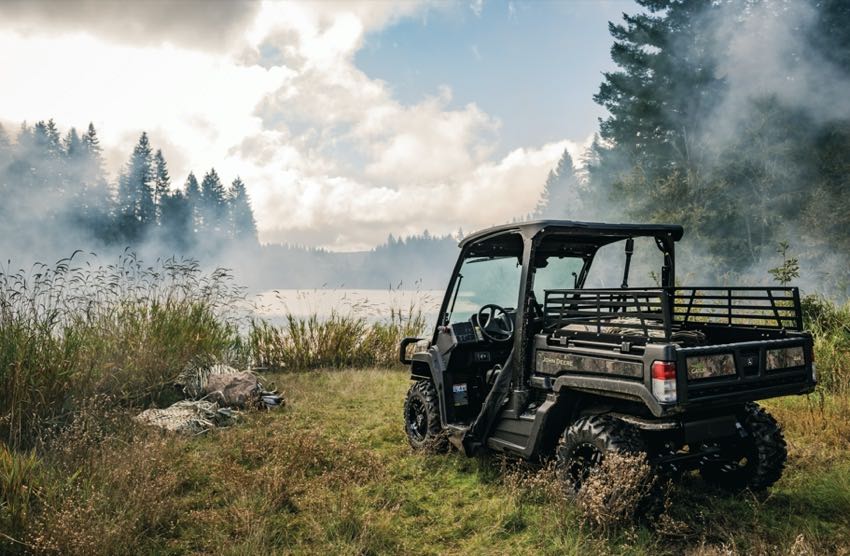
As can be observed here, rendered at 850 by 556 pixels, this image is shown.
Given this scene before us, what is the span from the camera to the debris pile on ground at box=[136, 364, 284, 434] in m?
6.38

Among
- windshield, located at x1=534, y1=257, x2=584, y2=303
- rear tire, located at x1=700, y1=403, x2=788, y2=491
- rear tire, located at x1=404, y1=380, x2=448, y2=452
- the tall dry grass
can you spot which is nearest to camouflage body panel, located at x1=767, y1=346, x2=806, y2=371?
rear tire, located at x1=700, y1=403, x2=788, y2=491

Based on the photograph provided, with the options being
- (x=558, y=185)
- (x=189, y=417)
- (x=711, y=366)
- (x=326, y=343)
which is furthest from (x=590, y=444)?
(x=558, y=185)

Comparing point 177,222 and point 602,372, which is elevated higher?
point 177,222

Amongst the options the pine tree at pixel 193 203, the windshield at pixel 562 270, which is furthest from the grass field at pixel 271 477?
the pine tree at pixel 193 203

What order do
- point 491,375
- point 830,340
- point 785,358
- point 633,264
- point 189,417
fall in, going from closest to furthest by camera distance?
point 785,358 < point 491,375 < point 189,417 < point 830,340 < point 633,264

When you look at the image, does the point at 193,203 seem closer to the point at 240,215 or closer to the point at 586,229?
the point at 240,215

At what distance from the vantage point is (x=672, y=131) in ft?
81.6

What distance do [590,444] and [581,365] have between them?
1.64 ft

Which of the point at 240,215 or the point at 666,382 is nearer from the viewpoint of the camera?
the point at 666,382

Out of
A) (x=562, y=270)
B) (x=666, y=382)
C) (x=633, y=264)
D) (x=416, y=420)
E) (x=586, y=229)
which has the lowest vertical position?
(x=416, y=420)

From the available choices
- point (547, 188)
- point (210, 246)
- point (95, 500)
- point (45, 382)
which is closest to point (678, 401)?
point (95, 500)

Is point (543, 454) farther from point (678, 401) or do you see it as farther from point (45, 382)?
point (45, 382)

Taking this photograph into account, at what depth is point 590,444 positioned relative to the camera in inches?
148

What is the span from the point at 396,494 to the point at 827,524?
115 inches
